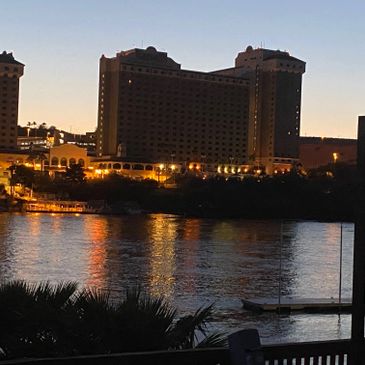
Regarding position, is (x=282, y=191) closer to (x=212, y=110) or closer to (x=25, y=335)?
(x=212, y=110)

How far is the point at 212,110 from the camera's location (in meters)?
152

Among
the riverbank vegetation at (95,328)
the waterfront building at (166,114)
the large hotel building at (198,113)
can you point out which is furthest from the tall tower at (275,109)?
the riverbank vegetation at (95,328)

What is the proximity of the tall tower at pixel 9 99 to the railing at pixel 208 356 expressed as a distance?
14798 cm

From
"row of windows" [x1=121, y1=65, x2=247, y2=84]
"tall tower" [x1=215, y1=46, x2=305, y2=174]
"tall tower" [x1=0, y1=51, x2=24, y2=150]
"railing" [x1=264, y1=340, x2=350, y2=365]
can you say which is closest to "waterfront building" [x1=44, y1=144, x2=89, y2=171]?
"tall tower" [x1=0, y1=51, x2=24, y2=150]

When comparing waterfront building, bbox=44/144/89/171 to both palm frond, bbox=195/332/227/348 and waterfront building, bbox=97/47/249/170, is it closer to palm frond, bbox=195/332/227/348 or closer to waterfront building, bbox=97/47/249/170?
waterfront building, bbox=97/47/249/170

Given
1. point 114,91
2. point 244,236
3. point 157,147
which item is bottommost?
point 244,236

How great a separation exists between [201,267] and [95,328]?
34639mm

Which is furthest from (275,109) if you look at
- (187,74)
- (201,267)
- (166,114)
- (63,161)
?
(201,267)

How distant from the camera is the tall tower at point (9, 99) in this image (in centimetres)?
14912

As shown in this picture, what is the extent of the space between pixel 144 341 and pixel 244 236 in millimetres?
63412

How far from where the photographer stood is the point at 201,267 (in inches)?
1569

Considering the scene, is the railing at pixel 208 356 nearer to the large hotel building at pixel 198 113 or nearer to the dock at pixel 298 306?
the dock at pixel 298 306

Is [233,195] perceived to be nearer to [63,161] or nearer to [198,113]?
[63,161]

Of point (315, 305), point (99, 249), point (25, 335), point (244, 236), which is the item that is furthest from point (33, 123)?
point (25, 335)
